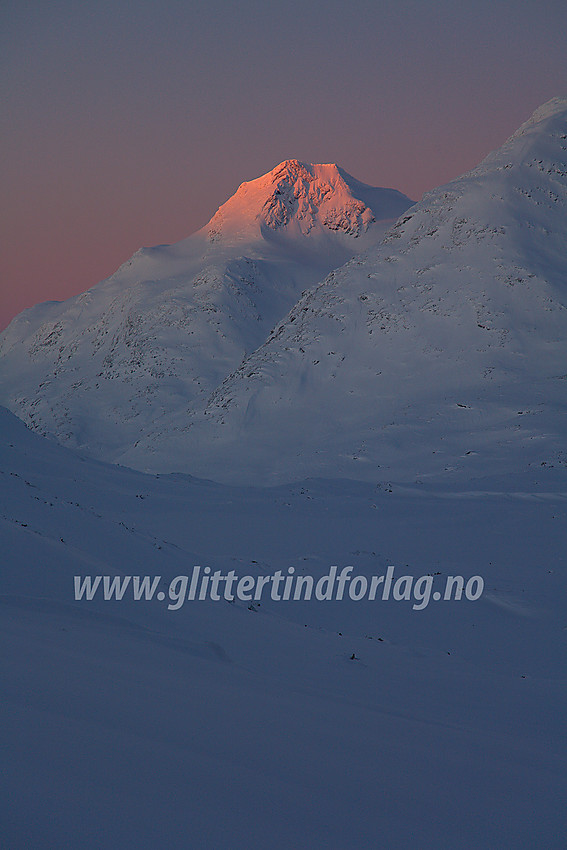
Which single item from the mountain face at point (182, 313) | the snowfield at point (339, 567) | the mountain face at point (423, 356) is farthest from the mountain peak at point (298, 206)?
the snowfield at point (339, 567)

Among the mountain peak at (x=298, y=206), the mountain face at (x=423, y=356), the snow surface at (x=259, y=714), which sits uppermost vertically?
the mountain peak at (x=298, y=206)

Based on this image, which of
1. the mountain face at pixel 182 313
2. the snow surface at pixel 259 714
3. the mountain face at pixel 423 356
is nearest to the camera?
the snow surface at pixel 259 714

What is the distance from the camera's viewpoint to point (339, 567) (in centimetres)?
1633

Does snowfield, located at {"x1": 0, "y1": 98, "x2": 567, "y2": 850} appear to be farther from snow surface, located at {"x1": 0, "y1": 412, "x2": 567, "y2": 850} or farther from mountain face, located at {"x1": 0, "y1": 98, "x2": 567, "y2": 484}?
mountain face, located at {"x1": 0, "y1": 98, "x2": 567, "y2": 484}

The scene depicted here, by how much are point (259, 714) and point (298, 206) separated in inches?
6026

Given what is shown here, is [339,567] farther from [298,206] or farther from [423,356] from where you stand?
[298,206]

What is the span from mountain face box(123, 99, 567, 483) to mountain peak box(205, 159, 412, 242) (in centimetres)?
7340

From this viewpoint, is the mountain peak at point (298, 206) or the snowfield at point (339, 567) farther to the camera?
the mountain peak at point (298, 206)

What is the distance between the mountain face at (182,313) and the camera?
3819 inches

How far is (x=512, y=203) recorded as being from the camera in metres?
65.8

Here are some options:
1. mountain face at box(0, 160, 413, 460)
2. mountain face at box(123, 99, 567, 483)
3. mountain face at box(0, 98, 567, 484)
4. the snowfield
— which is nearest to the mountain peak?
mountain face at box(0, 160, 413, 460)

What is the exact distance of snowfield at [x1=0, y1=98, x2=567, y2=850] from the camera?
3.05 m

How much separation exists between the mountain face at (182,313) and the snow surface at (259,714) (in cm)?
5636

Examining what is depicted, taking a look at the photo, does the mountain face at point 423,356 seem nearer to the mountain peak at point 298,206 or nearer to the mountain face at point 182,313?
the mountain face at point 182,313
